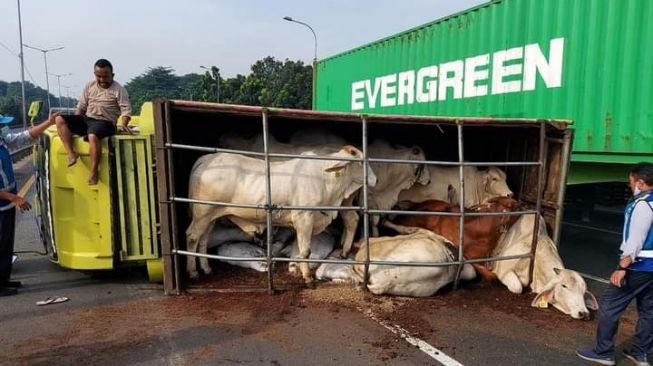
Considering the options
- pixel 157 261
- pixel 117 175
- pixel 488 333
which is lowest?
pixel 488 333

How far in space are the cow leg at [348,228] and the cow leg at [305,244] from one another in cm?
59

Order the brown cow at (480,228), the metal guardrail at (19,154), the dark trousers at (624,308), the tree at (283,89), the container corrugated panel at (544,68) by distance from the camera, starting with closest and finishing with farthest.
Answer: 1. the dark trousers at (624,308)
2. the brown cow at (480,228)
3. the container corrugated panel at (544,68)
4. the metal guardrail at (19,154)
5. the tree at (283,89)

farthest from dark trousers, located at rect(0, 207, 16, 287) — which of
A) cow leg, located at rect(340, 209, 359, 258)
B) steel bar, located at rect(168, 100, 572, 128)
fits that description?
cow leg, located at rect(340, 209, 359, 258)

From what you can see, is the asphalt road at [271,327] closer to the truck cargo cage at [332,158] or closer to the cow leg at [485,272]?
the cow leg at [485,272]

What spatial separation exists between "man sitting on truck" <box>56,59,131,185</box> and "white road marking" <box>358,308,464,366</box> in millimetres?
2917

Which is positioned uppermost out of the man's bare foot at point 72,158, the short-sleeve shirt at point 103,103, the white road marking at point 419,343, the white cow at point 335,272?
the short-sleeve shirt at point 103,103

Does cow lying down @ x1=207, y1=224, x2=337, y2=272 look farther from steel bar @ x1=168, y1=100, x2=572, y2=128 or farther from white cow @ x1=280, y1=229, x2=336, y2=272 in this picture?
steel bar @ x1=168, y1=100, x2=572, y2=128

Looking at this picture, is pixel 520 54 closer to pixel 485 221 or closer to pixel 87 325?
pixel 485 221

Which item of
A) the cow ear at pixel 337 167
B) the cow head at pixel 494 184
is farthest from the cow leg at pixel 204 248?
the cow head at pixel 494 184

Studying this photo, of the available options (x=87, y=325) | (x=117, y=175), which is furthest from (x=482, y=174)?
(x=87, y=325)

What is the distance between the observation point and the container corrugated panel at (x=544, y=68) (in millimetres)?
5895

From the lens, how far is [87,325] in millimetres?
4234

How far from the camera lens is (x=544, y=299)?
4.93 m

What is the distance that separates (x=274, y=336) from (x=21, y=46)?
29.7 meters
